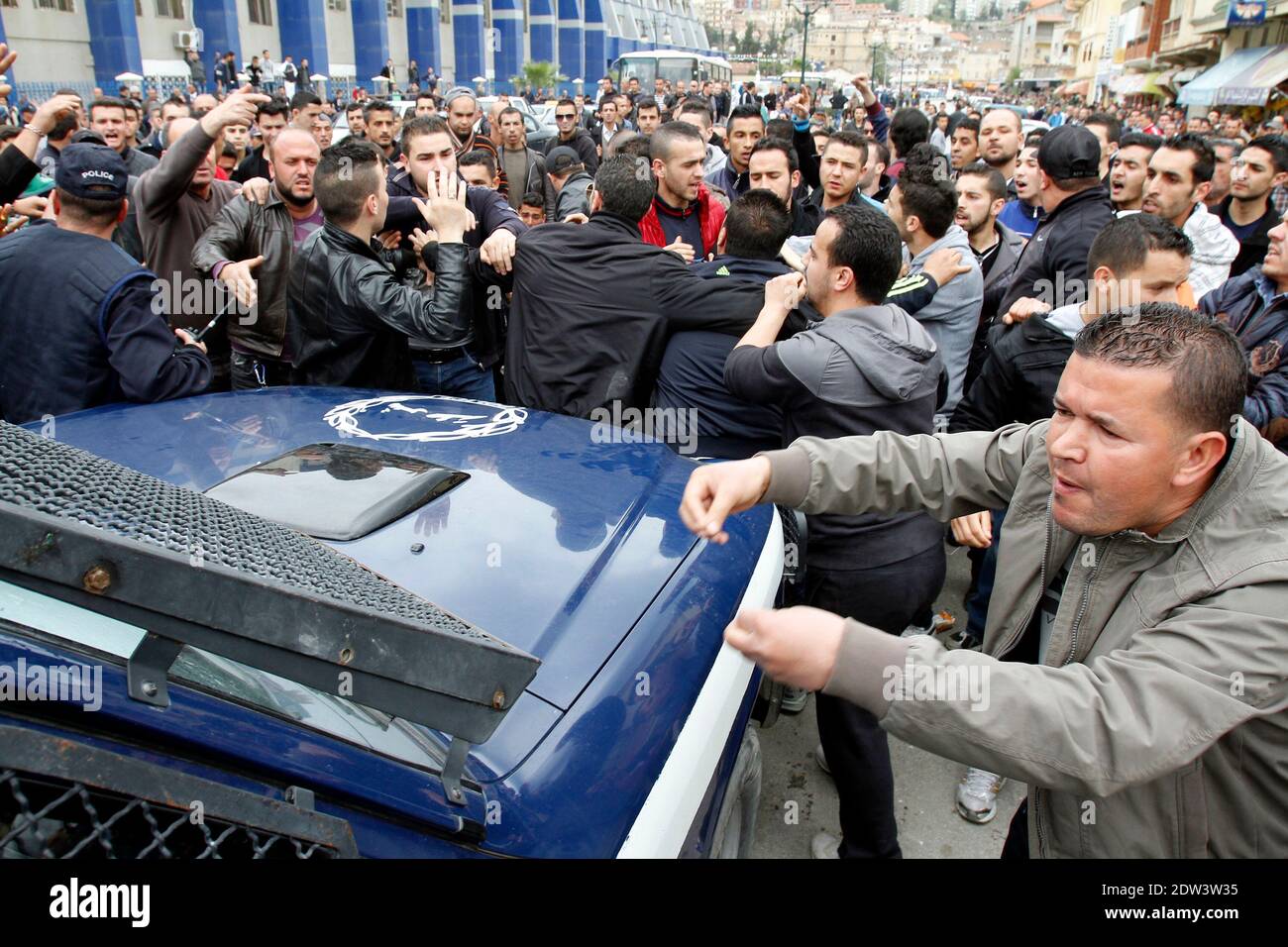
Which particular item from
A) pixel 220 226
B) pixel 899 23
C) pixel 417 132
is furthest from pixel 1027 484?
Result: pixel 899 23

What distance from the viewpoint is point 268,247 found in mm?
4137

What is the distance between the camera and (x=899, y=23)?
545 feet

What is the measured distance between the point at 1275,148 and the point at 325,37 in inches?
1343

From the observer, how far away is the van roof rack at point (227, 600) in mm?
1040

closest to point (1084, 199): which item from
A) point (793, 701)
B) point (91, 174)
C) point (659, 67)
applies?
point (793, 701)

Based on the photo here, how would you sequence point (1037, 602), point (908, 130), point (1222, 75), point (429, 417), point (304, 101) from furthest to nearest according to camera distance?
point (1222, 75), point (304, 101), point (908, 130), point (429, 417), point (1037, 602)

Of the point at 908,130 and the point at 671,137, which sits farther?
the point at 908,130

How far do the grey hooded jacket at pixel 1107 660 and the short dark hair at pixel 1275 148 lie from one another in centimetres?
533

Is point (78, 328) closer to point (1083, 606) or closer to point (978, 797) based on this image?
point (1083, 606)

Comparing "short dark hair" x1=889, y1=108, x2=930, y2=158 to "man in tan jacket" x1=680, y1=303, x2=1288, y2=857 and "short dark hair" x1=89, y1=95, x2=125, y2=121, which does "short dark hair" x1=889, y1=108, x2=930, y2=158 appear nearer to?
"short dark hair" x1=89, y1=95, x2=125, y2=121

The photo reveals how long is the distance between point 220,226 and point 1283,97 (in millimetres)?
31785

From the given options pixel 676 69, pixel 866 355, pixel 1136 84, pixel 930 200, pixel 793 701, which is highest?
pixel 1136 84

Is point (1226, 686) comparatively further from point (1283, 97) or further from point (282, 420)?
point (1283, 97)
